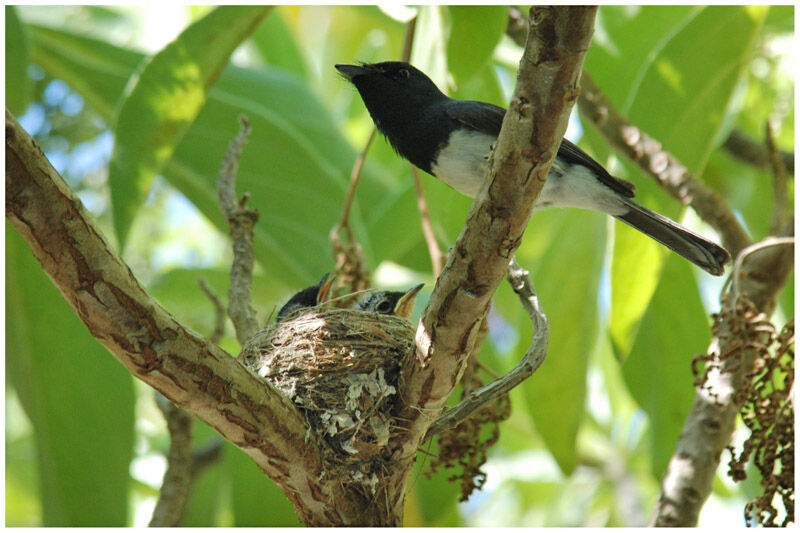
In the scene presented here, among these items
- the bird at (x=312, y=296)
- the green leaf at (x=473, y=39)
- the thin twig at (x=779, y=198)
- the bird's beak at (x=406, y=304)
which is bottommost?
the bird's beak at (x=406, y=304)

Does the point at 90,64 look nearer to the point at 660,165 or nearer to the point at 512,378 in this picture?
the point at 660,165

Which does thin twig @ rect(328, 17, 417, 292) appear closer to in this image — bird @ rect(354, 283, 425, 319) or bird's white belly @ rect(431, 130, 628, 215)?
bird's white belly @ rect(431, 130, 628, 215)

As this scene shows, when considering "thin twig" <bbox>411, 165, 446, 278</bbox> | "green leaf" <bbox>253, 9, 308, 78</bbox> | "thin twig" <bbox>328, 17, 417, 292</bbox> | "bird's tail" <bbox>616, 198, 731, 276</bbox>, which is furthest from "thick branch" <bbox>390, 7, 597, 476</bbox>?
"green leaf" <bbox>253, 9, 308, 78</bbox>

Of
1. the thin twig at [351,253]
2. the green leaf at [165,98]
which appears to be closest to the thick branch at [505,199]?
the thin twig at [351,253]

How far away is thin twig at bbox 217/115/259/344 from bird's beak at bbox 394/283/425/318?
87 centimetres

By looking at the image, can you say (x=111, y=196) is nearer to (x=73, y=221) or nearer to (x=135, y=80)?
(x=135, y=80)

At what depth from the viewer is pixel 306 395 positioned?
8.43 feet

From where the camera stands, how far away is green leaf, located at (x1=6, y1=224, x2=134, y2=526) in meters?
3.54

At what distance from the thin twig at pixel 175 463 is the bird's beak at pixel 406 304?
3.39 feet

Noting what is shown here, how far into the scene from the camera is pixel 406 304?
3793mm

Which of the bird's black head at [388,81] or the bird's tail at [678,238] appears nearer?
the bird's tail at [678,238]

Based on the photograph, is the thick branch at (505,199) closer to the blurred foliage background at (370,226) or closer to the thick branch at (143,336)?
the thick branch at (143,336)

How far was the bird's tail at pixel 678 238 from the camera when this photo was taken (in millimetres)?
2863

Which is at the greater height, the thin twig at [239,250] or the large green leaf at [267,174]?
the large green leaf at [267,174]
